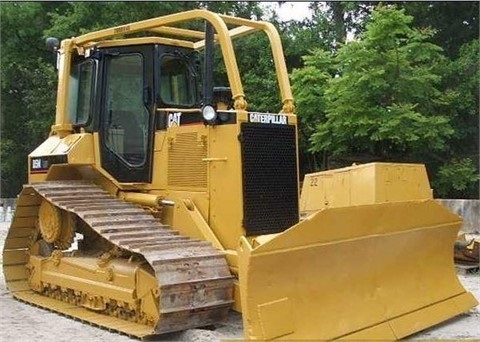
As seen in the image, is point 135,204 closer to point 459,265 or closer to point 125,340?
point 125,340

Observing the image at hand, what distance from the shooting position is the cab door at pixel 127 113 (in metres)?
6.78

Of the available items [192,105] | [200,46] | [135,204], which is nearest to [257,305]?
[135,204]

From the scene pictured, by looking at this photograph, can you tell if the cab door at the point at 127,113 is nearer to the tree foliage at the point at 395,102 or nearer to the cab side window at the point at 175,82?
the cab side window at the point at 175,82

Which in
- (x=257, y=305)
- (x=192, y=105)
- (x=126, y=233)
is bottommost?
(x=257, y=305)

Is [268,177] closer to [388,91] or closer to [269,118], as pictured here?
[269,118]

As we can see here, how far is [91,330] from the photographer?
5906mm

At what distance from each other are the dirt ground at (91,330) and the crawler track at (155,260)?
3.6 inches

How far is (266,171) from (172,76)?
1741 millimetres

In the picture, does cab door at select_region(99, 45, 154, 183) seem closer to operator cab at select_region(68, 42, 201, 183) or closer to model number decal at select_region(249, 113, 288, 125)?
operator cab at select_region(68, 42, 201, 183)

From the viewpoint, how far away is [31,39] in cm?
2508

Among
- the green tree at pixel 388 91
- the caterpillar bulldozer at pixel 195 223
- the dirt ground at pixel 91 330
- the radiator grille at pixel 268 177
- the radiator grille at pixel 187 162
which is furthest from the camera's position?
the green tree at pixel 388 91

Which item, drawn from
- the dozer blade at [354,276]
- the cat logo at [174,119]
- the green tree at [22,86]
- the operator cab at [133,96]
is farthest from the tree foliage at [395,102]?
the green tree at [22,86]

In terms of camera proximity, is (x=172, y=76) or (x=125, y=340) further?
(x=172, y=76)

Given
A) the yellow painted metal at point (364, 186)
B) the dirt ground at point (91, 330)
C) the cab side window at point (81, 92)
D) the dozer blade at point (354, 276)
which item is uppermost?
the cab side window at point (81, 92)
